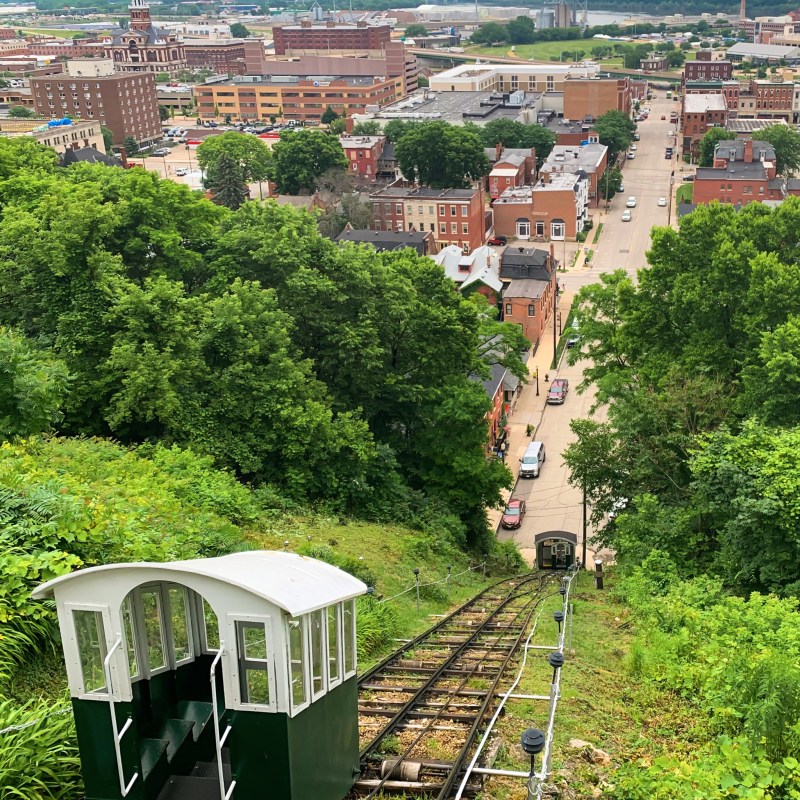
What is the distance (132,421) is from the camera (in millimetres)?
24031

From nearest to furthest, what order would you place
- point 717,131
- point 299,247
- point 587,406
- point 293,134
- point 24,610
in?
1. point 24,610
2. point 299,247
3. point 587,406
4. point 293,134
5. point 717,131

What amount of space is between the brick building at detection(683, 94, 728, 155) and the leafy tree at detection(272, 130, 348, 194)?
51.6 m

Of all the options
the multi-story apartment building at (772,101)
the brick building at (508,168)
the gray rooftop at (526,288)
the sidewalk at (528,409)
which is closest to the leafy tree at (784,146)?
the brick building at (508,168)

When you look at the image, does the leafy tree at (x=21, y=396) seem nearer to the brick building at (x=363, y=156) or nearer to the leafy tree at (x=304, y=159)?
the leafy tree at (x=304, y=159)

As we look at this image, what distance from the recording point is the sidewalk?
159 ft

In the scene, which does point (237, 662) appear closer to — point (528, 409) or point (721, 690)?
point (721, 690)

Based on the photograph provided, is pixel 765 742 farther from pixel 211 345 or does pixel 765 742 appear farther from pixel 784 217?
pixel 784 217

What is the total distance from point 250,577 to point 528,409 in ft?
158

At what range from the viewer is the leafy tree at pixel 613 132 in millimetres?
114000

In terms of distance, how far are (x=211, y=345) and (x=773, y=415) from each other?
582 inches

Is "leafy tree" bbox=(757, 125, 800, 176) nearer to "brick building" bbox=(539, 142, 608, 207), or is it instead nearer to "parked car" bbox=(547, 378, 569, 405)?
"brick building" bbox=(539, 142, 608, 207)

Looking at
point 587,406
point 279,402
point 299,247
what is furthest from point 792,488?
point 587,406

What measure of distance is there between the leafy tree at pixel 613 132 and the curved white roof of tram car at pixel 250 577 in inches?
4425

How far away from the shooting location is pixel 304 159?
9612 cm
